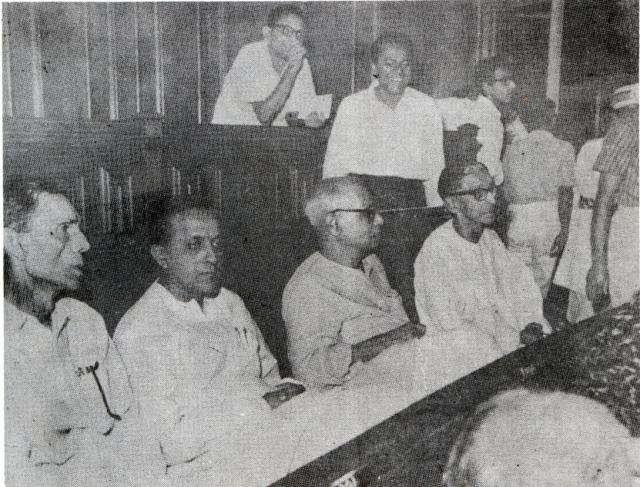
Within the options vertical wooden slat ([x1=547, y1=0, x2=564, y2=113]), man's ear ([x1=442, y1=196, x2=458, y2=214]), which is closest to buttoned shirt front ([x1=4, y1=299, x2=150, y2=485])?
man's ear ([x1=442, y1=196, x2=458, y2=214])

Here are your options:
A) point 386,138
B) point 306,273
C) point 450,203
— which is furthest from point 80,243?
point 450,203

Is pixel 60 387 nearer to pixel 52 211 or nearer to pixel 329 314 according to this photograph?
pixel 52 211

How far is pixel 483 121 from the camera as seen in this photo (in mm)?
3635

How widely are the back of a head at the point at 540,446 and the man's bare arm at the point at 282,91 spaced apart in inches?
68.8

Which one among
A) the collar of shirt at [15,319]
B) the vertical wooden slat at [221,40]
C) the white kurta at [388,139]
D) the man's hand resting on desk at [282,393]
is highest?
the vertical wooden slat at [221,40]

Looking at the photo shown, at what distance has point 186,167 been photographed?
328 cm

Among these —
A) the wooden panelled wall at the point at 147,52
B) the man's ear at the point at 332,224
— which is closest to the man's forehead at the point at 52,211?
the wooden panelled wall at the point at 147,52

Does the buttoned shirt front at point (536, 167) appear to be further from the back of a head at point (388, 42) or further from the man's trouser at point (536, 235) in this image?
the back of a head at point (388, 42)

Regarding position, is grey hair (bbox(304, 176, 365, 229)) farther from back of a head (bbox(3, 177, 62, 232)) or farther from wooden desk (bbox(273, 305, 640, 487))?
back of a head (bbox(3, 177, 62, 232))

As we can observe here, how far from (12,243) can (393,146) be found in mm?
1817

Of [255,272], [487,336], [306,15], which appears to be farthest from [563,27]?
[255,272]

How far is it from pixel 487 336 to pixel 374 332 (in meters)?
0.60

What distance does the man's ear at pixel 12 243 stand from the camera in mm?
3227

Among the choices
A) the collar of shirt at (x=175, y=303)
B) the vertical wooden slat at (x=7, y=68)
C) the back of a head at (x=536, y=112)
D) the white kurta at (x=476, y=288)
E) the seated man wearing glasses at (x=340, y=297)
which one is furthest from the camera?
the back of a head at (x=536, y=112)
